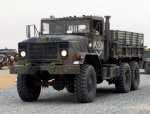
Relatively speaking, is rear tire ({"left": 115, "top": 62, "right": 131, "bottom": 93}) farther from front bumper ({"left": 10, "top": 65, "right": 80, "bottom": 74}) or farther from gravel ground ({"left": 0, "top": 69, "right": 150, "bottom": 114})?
front bumper ({"left": 10, "top": 65, "right": 80, "bottom": 74})

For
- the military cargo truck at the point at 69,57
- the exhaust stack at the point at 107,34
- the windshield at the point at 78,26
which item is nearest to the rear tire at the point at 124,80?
the military cargo truck at the point at 69,57

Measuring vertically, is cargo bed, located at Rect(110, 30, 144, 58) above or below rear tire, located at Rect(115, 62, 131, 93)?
above

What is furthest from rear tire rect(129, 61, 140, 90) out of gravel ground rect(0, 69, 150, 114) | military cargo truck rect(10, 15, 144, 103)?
gravel ground rect(0, 69, 150, 114)

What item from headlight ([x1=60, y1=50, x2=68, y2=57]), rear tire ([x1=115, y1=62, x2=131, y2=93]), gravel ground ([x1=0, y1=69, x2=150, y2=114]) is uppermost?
headlight ([x1=60, y1=50, x2=68, y2=57])

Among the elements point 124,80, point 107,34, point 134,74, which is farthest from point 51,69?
point 134,74

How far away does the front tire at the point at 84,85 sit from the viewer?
14.3m

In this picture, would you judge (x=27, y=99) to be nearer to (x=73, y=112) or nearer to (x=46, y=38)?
(x=46, y=38)

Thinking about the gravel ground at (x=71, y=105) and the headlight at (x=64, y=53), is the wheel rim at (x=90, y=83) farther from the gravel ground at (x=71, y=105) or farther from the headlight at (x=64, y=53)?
the headlight at (x=64, y=53)

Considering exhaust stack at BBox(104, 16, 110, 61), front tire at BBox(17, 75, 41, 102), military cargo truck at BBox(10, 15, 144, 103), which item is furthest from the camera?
exhaust stack at BBox(104, 16, 110, 61)

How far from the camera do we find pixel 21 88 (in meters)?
15.3

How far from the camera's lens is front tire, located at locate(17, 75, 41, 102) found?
50.1ft

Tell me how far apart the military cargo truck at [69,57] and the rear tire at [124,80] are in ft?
0.89

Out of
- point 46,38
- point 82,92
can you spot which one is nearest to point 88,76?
point 82,92

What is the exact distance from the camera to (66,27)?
16.3 m
